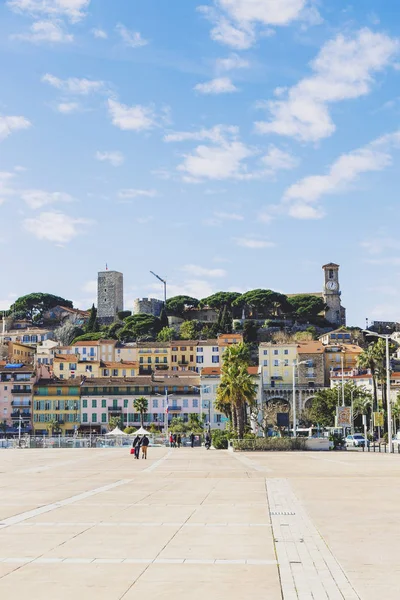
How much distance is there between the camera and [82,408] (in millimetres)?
128125

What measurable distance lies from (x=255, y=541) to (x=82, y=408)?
119223mm

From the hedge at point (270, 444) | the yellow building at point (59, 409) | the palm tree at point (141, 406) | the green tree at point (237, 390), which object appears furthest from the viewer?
the yellow building at point (59, 409)

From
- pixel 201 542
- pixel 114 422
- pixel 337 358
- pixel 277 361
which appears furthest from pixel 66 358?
pixel 201 542

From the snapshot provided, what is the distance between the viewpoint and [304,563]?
31.4ft

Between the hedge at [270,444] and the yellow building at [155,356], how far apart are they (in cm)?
10535

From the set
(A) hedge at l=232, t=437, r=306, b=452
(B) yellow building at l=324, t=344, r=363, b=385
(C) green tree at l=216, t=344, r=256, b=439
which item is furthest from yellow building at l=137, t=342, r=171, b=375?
(A) hedge at l=232, t=437, r=306, b=452

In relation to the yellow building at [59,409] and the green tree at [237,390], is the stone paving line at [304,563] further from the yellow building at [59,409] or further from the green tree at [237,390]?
the yellow building at [59,409]

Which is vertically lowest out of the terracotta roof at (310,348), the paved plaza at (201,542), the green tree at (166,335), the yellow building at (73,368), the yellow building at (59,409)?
the paved plaza at (201,542)

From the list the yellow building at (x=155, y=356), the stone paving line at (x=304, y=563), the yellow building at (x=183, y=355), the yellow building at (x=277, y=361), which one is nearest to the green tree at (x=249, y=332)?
the yellow building at (x=183, y=355)

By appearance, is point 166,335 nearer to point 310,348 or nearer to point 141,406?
point 310,348

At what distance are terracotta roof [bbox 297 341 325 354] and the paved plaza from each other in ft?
406

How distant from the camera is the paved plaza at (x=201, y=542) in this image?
27.0ft

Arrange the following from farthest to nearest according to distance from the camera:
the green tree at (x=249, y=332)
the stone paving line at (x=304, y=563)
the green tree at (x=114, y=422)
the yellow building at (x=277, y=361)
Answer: the green tree at (x=249, y=332) → the yellow building at (x=277, y=361) → the green tree at (x=114, y=422) → the stone paving line at (x=304, y=563)

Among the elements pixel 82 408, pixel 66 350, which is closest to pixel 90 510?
pixel 82 408
